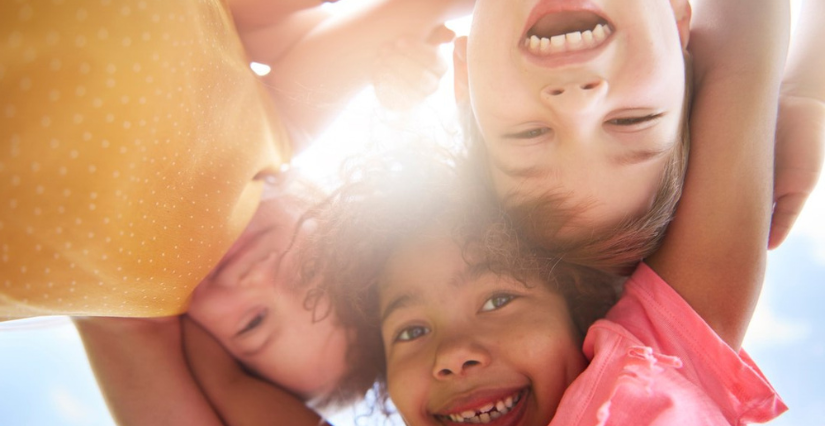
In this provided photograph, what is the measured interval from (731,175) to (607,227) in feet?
0.39

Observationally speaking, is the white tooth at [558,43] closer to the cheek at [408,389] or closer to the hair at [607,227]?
the hair at [607,227]

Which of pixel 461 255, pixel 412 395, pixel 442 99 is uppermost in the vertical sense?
pixel 442 99

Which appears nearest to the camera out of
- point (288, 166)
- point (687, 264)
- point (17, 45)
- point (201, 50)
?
point (17, 45)

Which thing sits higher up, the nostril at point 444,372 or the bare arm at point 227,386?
the nostril at point 444,372

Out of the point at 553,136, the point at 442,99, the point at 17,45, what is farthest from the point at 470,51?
the point at 17,45

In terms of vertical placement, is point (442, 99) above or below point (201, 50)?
below

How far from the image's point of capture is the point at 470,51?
0.52m

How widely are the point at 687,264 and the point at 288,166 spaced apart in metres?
0.44

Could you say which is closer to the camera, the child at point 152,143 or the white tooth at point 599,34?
the child at point 152,143

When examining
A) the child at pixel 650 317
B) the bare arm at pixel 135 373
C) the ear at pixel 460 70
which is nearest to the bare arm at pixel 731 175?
the child at pixel 650 317

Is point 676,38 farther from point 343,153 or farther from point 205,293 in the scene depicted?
point 205,293

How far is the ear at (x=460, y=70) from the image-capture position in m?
0.62

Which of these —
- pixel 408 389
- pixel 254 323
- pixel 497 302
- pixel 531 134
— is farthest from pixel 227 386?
pixel 531 134

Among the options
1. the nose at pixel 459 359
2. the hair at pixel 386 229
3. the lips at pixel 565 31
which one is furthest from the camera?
the hair at pixel 386 229
